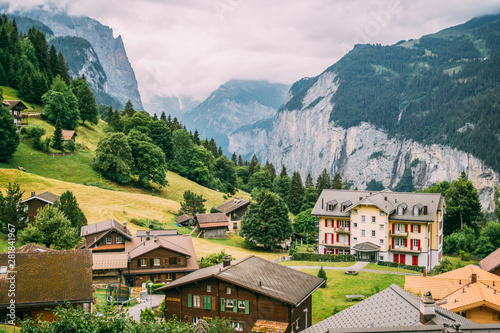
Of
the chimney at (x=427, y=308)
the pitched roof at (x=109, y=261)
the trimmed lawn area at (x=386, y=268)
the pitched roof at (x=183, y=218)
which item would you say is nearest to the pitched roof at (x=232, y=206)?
the pitched roof at (x=183, y=218)

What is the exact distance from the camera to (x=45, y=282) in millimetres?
28594

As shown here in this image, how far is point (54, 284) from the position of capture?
2875cm

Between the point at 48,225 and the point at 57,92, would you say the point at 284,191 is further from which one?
the point at 48,225

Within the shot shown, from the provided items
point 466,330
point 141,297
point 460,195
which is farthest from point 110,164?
point 466,330

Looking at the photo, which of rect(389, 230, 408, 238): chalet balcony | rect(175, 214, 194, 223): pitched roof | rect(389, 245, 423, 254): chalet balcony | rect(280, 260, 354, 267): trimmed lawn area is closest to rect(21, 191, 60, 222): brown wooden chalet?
rect(175, 214, 194, 223): pitched roof

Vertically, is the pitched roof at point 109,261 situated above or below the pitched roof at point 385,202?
below

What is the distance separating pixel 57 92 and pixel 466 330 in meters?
102

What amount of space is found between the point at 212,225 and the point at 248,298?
42705mm

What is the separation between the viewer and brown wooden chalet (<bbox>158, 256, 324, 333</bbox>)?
28641 mm

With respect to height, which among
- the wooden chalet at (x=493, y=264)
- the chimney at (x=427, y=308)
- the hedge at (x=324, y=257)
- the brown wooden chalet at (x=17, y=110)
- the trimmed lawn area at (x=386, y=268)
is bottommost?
the trimmed lawn area at (x=386, y=268)

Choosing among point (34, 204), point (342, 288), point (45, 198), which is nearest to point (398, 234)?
point (342, 288)

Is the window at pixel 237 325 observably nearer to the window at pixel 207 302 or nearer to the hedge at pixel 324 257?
the window at pixel 207 302

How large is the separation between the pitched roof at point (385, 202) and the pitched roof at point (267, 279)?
1158 inches

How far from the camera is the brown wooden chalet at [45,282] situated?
27.3m
